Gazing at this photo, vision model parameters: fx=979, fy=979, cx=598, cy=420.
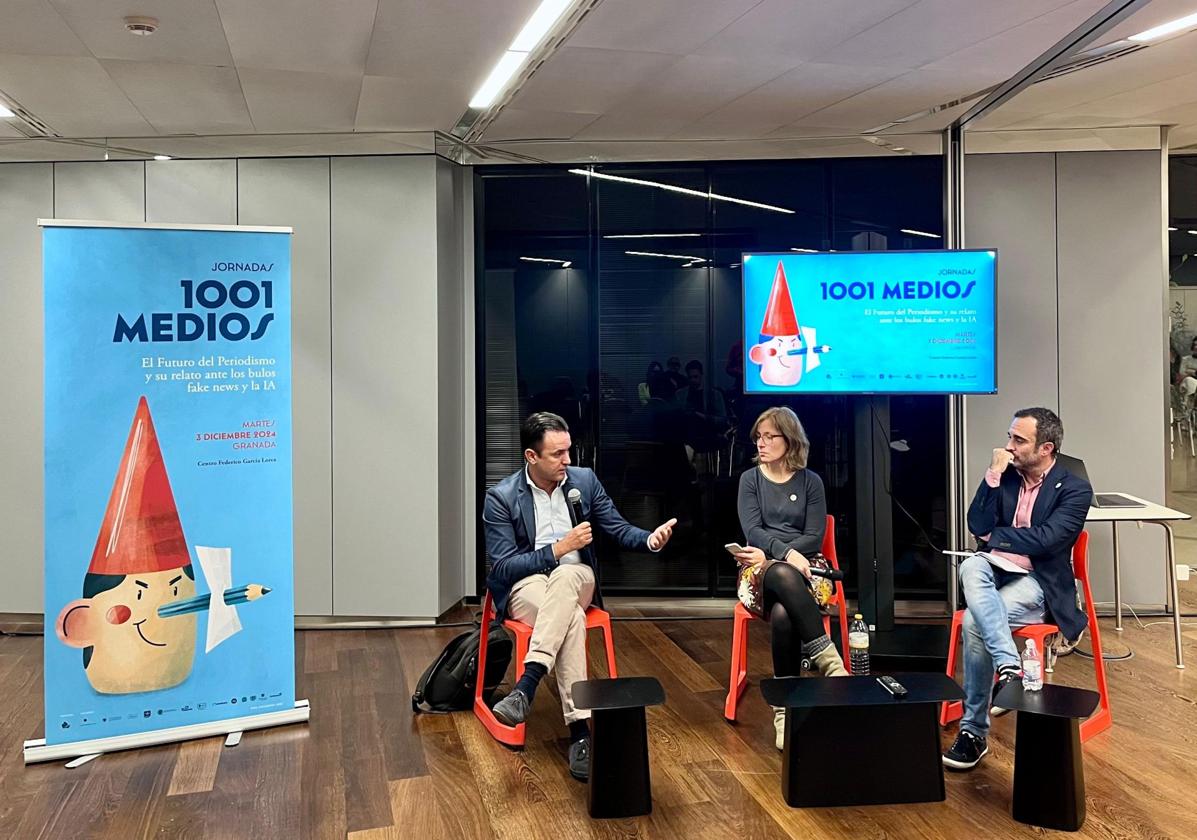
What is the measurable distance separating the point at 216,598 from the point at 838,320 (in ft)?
10.7

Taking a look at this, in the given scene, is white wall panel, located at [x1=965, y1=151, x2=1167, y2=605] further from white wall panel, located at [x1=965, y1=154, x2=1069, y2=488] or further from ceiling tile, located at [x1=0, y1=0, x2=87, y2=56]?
ceiling tile, located at [x1=0, y1=0, x2=87, y2=56]

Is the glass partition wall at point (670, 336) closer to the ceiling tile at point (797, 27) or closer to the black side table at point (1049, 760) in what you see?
the ceiling tile at point (797, 27)

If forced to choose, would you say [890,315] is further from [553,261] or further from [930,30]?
[553,261]

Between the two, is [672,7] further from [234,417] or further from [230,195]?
[230,195]

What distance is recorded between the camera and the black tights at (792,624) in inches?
157

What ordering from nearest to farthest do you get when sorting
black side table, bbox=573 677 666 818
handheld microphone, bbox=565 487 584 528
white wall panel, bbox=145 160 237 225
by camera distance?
black side table, bbox=573 677 666 818 < handheld microphone, bbox=565 487 584 528 < white wall panel, bbox=145 160 237 225

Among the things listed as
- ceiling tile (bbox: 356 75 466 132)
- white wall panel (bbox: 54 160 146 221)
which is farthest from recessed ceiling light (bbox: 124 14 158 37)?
white wall panel (bbox: 54 160 146 221)

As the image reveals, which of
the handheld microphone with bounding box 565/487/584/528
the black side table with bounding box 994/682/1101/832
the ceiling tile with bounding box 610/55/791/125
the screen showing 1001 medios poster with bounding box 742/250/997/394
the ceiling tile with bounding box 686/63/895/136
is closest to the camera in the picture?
the black side table with bounding box 994/682/1101/832

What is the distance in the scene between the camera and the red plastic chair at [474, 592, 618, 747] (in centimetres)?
391

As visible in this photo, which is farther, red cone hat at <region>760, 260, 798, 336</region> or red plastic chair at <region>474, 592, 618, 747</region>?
red cone hat at <region>760, 260, 798, 336</region>

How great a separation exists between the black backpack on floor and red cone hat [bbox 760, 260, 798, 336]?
2.09 m

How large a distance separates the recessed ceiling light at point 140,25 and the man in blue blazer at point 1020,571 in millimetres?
3777

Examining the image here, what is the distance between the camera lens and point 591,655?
205 inches

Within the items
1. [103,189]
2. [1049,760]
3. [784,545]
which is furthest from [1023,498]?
[103,189]
